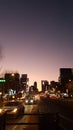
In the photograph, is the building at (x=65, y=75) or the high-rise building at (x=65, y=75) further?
the high-rise building at (x=65, y=75)

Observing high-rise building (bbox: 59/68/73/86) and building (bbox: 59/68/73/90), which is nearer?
building (bbox: 59/68/73/90)

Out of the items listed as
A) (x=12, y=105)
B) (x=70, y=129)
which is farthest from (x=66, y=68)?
(x=70, y=129)

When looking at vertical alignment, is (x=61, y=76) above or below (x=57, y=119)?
above

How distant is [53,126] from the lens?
462 inches

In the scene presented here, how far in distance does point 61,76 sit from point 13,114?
17059cm

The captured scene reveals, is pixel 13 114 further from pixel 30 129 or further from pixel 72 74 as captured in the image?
pixel 72 74

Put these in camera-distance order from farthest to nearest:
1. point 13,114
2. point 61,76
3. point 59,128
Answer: point 61,76, point 13,114, point 59,128

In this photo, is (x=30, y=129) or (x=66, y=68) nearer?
(x=30, y=129)

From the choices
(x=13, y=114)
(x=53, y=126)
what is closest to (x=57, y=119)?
(x=53, y=126)

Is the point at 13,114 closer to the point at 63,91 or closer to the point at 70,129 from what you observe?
the point at 70,129

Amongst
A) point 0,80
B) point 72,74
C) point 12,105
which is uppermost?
point 72,74

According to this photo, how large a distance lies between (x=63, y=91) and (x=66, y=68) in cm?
1952

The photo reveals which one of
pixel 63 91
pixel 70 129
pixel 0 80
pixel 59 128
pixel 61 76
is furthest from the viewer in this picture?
pixel 61 76

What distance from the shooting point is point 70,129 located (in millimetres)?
14523
